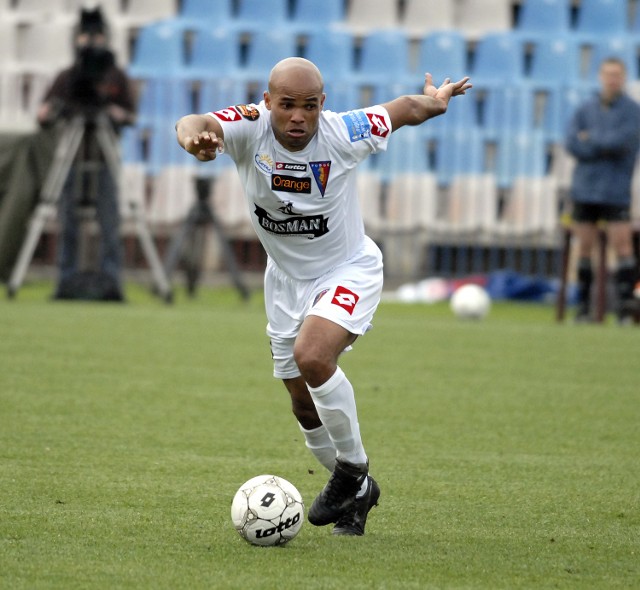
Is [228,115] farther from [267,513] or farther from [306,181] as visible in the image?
[267,513]

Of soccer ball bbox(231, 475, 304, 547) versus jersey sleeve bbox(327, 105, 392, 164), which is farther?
jersey sleeve bbox(327, 105, 392, 164)

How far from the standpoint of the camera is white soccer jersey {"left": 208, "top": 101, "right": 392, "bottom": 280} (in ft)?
17.1

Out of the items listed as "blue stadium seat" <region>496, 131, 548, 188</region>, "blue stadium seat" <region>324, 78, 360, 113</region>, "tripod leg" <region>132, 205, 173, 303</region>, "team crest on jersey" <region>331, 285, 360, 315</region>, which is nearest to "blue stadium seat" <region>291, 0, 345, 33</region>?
"blue stadium seat" <region>324, 78, 360, 113</region>

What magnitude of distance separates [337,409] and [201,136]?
1.09 meters

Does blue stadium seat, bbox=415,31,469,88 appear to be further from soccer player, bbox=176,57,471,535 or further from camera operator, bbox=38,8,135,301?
soccer player, bbox=176,57,471,535

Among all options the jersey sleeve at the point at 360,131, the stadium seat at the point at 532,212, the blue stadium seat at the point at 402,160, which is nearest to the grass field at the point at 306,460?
the jersey sleeve at the point at 360,131

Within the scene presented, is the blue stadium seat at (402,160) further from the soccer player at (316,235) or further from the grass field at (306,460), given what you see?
the soccer player at (316,235)

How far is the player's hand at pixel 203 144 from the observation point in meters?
4.67

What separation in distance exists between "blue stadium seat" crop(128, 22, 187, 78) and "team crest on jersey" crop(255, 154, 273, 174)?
15.6 m

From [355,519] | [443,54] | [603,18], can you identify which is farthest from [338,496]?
[603,18]

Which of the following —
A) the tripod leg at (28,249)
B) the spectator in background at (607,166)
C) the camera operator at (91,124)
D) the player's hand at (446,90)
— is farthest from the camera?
the tripod leg at (28,249)

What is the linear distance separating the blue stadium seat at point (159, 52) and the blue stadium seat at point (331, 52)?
1919 mm

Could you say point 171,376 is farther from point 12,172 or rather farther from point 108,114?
point 12,172

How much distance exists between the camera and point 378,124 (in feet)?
17.7
